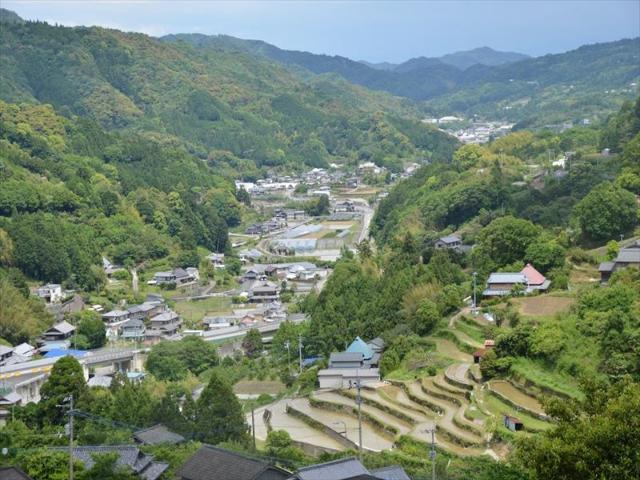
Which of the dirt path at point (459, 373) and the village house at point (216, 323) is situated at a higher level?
the dirt path at point (459, 373)

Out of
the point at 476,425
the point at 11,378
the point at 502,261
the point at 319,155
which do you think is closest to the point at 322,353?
the point at 502,261

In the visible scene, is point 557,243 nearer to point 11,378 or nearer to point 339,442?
point 339,442

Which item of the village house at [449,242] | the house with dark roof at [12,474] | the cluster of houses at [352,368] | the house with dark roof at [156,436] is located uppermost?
the house with dark roof at [12,474]

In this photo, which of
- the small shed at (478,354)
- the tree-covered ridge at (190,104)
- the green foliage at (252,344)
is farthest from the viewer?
the tree-covered ridge at (190,104)

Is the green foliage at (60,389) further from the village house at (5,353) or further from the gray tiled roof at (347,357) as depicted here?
the village house at (5,353)

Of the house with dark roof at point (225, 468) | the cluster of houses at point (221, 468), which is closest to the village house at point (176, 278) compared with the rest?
the cluster of houses at point (221, 468)
